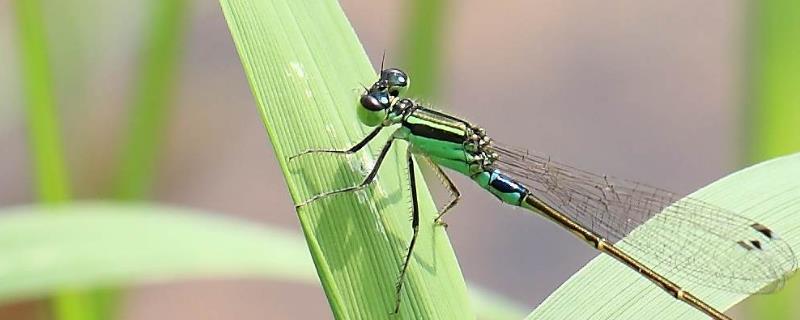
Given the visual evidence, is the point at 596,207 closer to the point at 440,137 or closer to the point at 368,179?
the point at 440,137

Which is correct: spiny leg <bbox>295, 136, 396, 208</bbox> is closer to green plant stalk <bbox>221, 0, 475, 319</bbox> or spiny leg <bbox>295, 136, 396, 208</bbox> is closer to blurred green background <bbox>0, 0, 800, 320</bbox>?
green plant stalk <bbox>221, 0, 475, 319</bbox>

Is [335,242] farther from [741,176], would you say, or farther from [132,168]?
[132,168]

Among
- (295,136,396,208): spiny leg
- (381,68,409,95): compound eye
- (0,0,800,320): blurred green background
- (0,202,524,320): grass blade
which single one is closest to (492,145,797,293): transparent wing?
(381,68,409,95): compound eye

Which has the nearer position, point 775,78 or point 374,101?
point 374,101

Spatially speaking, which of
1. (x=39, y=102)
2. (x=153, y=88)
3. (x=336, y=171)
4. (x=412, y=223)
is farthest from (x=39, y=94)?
(x=412, y=223)

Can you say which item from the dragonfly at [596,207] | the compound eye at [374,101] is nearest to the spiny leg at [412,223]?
the dragonfly at [596,207]

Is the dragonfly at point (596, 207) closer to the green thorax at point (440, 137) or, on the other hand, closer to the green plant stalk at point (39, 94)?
the green thorax at point (440, 137)
